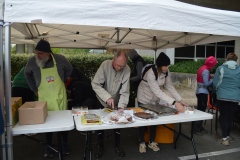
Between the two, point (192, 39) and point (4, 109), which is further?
point (192, 39)

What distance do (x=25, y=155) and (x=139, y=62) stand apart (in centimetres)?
285

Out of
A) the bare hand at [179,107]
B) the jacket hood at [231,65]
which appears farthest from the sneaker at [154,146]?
the jacket hood at [231,65]

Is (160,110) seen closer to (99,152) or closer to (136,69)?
(99,152)

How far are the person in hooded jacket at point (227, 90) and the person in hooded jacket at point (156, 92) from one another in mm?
925

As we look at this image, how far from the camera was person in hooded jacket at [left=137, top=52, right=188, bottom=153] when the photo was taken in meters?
3.00

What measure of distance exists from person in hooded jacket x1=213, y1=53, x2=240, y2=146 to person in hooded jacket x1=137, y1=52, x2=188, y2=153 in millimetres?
925

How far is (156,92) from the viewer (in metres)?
3.01

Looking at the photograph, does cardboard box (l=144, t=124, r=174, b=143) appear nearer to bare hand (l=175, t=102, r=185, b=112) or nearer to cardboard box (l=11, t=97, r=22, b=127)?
bare hand (l=175, t=102, r=185, b=112)

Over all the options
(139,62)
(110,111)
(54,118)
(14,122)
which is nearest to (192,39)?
(139,62)

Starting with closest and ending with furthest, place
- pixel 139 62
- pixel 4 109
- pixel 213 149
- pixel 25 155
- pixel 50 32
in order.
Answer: pixel 4 109 < pixel 25 155 < pixel 213 149 < pixel 50 32 < pixel 139 62

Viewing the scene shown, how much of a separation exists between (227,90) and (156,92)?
1445 millimetres

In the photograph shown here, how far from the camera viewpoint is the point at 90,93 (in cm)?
395

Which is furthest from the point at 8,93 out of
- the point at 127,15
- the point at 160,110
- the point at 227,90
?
the point at 227,90

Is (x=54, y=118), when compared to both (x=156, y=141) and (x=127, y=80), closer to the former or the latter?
(x=127, y=80)
